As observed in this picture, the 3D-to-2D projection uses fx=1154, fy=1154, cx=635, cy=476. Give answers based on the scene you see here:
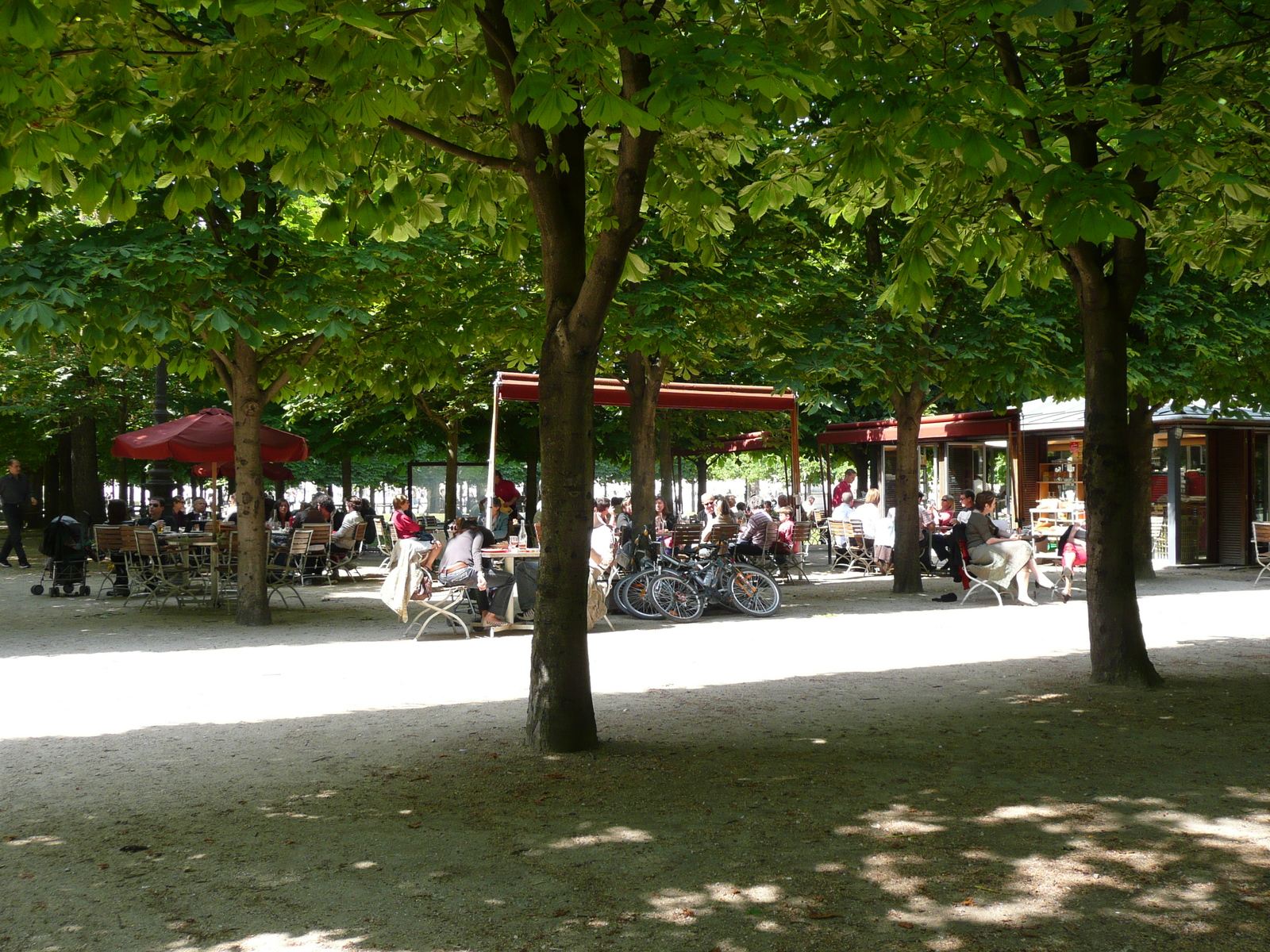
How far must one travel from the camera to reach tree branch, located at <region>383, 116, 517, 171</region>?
Result: 623cm

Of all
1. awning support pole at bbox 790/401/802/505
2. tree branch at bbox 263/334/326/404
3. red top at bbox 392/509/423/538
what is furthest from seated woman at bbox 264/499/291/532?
awning support pole at bbox 790/401/802/505

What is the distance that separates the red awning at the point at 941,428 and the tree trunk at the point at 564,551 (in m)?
14.6

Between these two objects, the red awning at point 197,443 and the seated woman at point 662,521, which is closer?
the red awning at point 197,443

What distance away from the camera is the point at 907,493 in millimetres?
16266

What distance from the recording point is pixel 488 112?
7191 millimetres

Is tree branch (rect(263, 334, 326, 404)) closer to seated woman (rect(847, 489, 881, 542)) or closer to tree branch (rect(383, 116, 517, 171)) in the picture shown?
tree branch (rect(383, 116, 517, 171))

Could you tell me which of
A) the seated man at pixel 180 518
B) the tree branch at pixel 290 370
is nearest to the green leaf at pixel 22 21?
the tree branch at pixel 290 370

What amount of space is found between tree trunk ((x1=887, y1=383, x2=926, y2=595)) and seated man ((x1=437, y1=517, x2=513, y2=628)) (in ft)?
21.2

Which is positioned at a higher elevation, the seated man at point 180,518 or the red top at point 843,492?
the red top at point 843,492

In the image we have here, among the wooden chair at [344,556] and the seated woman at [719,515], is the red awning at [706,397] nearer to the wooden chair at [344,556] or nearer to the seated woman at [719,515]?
the seated woman at [719,515]

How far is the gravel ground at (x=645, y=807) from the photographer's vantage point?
4.00 meters

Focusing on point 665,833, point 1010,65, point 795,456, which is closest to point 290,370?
point 795,456

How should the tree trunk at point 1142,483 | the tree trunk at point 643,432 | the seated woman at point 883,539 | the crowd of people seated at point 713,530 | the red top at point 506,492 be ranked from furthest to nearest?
the seated woman at point 883,539
the tree trunk at point 1142,483
the tree trunk at point 643,432
the red top at point 506,492
the crowd of people seated at point 713,530

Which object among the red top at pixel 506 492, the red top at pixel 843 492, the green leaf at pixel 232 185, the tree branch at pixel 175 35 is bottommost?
the red top at pixel 506 492
